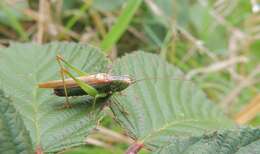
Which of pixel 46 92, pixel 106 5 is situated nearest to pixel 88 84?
pixel 46 92

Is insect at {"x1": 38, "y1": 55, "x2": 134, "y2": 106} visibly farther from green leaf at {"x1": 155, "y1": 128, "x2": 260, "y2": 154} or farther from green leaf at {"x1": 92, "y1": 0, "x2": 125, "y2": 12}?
green leaf at {"x1": 92, "y1": 0, "x2": 125, "y2": 12}

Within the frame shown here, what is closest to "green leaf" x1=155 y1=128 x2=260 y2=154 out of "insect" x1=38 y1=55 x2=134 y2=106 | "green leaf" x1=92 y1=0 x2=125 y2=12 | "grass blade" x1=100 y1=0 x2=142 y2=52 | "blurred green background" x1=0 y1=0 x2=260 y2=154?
"insect" x1=38 y1=55 x2=134 y2=106

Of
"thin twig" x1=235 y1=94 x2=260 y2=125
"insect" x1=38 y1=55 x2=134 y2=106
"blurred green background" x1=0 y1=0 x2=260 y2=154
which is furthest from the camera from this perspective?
"blurred green background" x1=0 y1=0 x2=260 y2=154

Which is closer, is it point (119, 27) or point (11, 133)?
point (11, 133)

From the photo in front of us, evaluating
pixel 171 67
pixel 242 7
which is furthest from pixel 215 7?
pixel 171 67

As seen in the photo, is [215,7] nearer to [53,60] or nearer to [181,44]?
[181,44]

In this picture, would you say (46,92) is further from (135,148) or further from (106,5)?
(106,5)

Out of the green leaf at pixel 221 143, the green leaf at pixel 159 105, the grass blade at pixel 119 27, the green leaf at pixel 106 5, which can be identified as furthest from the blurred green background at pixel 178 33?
the green leaf at pixel 221 143

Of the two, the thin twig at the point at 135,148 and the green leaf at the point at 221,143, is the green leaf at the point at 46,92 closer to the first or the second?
the thin twig at the point at 135,148
